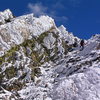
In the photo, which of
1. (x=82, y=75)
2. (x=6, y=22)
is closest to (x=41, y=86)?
(x=82, y=75)

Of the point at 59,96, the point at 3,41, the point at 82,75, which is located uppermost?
the point at 3,41

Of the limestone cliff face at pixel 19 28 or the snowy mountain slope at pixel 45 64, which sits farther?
the limestone cliff face at pixel 19 28

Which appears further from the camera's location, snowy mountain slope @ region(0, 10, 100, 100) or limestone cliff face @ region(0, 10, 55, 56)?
limestone cliff face @ region(0, 10, 55, 56)

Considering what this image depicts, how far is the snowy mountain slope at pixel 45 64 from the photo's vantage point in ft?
156

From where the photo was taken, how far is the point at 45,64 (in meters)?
79.1

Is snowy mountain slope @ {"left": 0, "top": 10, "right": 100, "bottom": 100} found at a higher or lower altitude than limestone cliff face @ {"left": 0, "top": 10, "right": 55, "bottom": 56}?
lower

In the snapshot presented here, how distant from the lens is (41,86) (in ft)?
187

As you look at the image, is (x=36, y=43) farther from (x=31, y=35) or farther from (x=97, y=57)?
(x=97, y=57)

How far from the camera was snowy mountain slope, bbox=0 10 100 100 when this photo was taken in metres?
47.7

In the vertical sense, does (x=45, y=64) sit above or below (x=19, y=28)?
below

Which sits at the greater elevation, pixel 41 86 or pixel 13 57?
pixel 13 57

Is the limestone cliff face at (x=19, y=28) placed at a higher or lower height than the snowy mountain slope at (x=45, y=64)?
higher

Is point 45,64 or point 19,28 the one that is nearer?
point 45,64

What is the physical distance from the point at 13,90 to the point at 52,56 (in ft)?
89.1
